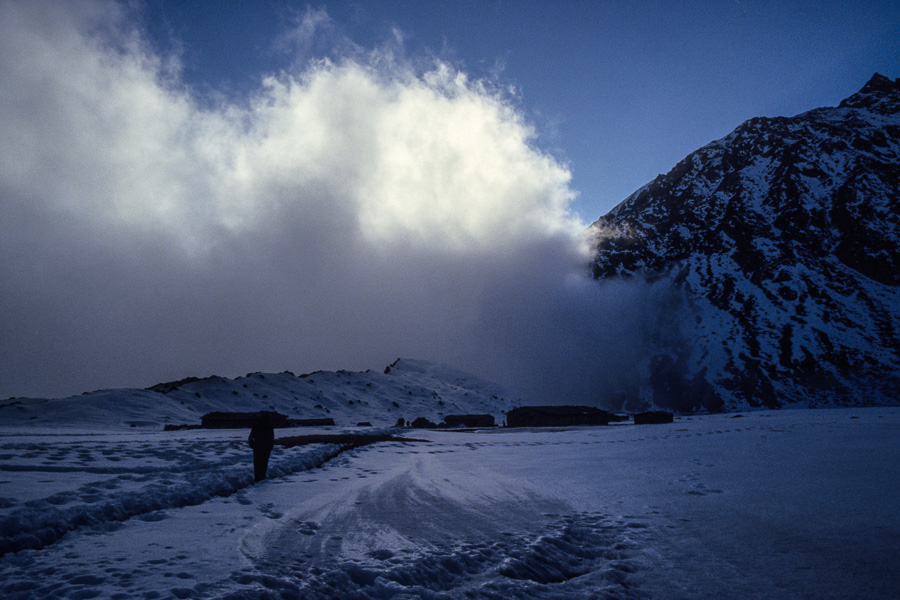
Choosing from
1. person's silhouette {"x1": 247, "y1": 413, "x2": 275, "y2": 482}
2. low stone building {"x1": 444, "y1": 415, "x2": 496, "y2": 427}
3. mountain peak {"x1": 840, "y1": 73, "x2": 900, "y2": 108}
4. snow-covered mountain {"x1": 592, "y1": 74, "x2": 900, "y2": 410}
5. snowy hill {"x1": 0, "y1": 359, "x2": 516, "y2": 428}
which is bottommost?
low stone building {"x1": 444, "y1": 415, "x2": 496, "y2": 427}

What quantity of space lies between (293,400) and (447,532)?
35.2 m

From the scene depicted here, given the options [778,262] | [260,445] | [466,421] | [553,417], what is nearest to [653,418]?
[553,417]

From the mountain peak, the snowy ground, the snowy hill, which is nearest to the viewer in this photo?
the snowy ground

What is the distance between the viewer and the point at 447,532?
14.2 feet

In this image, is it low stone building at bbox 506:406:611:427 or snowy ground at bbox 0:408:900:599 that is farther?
low stone building at bbox 506:406:611:427

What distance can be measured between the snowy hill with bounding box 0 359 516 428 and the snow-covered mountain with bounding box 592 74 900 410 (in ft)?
178

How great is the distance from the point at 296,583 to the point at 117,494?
3.89 metres

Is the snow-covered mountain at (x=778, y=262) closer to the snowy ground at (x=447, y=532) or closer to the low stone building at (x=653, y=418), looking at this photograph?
the low stone building at (x=653, y=418)

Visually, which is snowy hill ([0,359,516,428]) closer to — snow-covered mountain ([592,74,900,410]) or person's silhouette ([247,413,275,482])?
person's silhouette ([247,413,275,482])

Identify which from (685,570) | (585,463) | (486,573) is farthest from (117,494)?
(585,463)

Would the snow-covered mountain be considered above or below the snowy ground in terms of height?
above

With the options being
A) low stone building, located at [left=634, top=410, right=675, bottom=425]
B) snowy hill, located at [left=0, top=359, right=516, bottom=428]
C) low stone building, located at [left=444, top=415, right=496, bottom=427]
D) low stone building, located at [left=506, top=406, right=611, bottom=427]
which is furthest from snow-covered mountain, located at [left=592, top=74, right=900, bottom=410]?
low stone building, located at [left=444, top=415, right=496, bottom=427]

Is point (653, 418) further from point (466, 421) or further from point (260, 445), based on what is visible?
point (260, 445)

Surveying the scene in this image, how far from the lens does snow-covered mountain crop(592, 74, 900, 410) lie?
8512 cm
